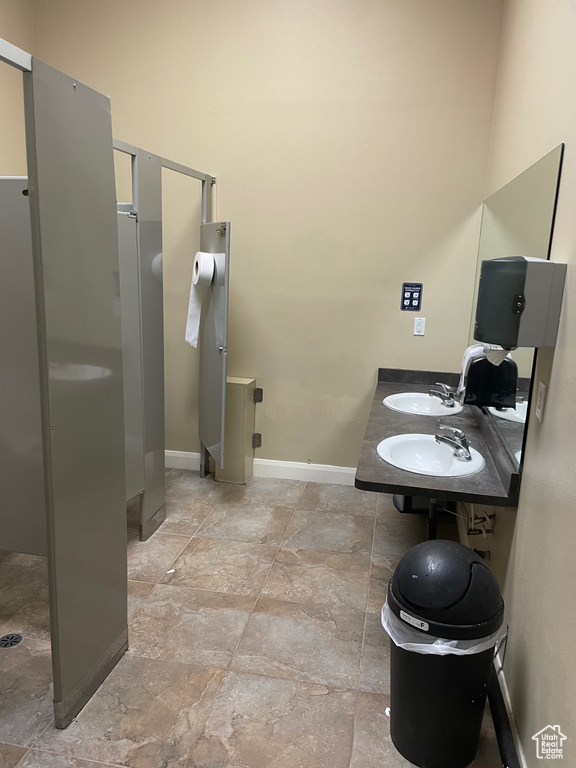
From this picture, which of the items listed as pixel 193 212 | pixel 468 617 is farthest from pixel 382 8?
pixel 468 617

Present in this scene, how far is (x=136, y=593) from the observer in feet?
8.58

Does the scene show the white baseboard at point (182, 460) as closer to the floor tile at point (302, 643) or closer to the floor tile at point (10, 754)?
the floor tile at point (302, 643)

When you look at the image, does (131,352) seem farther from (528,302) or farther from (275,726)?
(528,302)

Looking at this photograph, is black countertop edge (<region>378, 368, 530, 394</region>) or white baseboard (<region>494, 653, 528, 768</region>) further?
black countertop edge (<region>378, 368, 530, 394</region>)

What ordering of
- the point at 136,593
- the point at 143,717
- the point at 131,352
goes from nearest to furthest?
the point at 143,717 < the point at 136,593 < the point at 131,352

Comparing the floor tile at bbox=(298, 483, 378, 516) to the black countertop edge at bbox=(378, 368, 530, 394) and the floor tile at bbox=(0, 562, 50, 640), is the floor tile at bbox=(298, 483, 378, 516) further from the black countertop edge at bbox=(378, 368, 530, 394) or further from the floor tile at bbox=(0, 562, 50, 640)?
the floor tile at bbox=(0, 562, 50, 640)

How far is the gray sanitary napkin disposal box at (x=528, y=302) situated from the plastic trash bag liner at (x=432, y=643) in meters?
0.85

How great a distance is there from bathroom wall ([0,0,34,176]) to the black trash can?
3550mm

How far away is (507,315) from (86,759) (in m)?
1.86

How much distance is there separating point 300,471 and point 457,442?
5.88ft

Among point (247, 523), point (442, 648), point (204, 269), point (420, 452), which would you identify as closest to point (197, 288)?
point (204, 269)

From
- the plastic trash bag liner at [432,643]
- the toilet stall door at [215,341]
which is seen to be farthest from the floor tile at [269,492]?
the plastic trash bag liner at [432,643]

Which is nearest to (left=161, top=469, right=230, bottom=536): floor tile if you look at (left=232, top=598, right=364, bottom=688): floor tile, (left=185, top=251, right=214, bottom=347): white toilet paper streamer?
(left=232, top=598, right=364, bottom=688): floor tile

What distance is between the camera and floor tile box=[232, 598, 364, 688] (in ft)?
6.98
